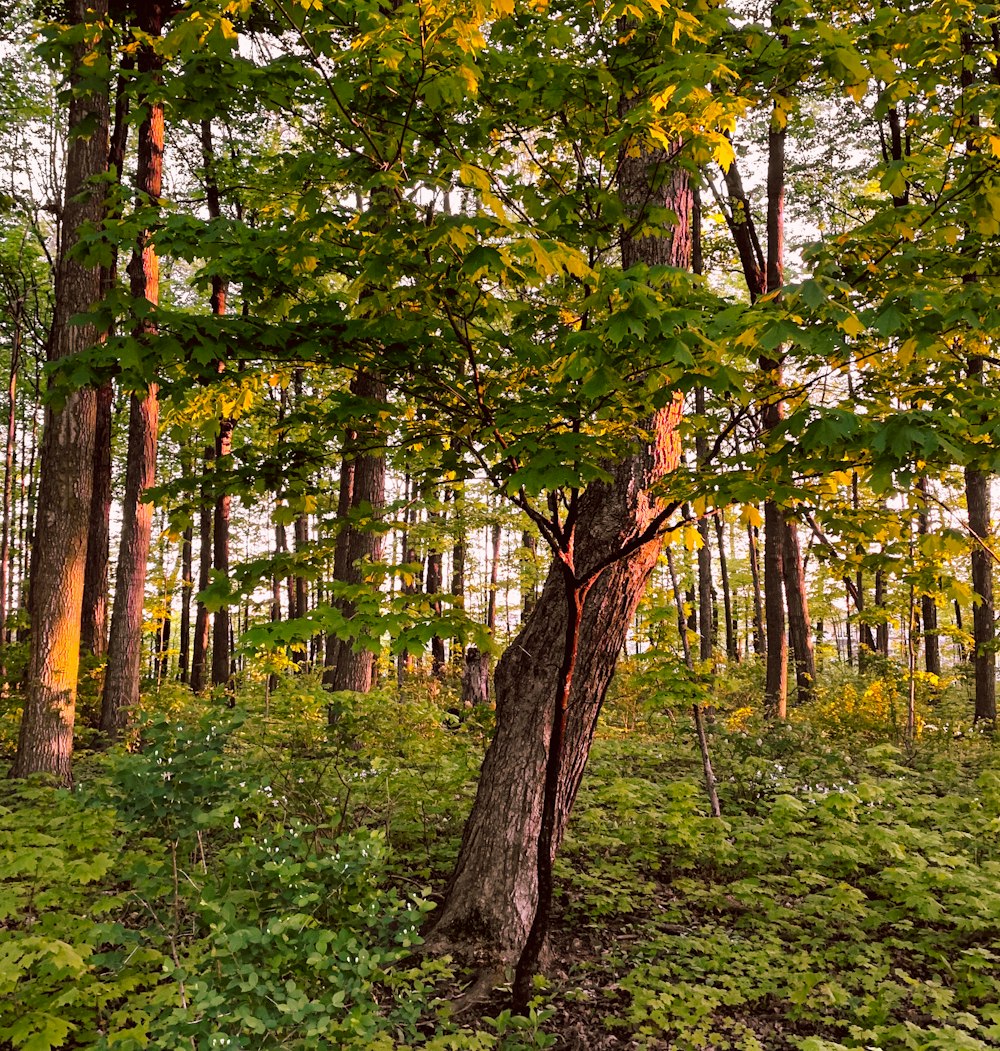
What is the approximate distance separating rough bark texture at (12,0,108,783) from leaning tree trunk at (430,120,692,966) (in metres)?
5.15

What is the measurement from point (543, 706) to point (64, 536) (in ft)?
19.1

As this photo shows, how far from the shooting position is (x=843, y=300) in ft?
8.87

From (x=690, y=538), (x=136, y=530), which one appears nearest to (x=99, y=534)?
(x=136, y=530)

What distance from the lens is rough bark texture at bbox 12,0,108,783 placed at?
279 inches

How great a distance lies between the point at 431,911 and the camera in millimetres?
4430

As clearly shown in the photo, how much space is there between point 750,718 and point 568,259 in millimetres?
10124

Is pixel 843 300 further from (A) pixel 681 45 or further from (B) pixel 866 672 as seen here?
(B) pixel 866 672

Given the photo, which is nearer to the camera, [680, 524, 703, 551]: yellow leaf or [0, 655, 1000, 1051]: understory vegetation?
[0, 655, 1000, 1051]: understory vegetation

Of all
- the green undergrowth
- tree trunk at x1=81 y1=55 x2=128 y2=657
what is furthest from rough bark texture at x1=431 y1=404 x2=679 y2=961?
tree trunk at x1=81 y1=55 x2=128 y2=657

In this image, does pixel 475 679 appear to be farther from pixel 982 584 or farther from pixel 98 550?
pixel 982 584

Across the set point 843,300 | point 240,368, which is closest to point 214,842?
point 240,368

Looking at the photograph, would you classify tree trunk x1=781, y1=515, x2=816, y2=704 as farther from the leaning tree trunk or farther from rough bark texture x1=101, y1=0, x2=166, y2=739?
rough bark texture x1=101, y1=0, x2=166, y2=739

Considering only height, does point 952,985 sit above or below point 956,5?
below

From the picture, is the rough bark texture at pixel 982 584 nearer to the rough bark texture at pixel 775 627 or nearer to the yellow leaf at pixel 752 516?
the rough bark texture at pixel 775 627
